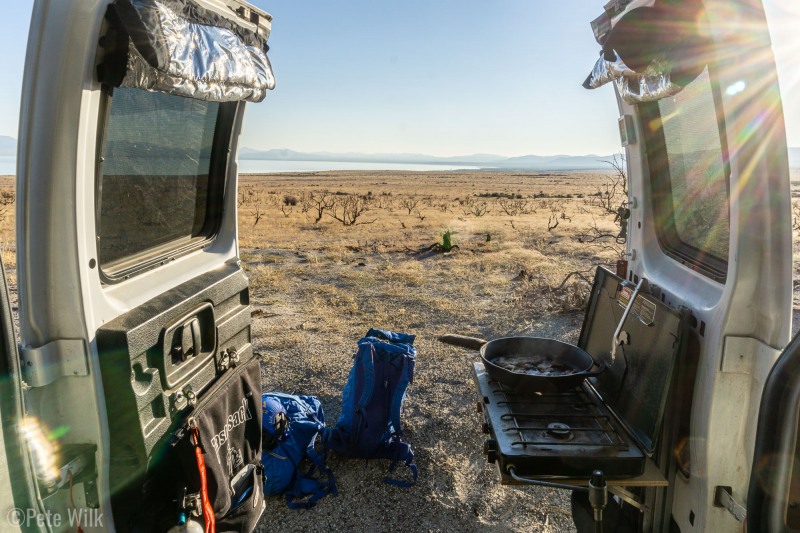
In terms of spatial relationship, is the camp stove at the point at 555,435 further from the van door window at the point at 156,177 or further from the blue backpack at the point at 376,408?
the van door window at the point at 156,177

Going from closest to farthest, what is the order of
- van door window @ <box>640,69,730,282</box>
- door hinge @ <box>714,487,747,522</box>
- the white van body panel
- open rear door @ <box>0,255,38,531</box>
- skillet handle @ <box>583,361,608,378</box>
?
open rear door @ <box>0,255,38,531</box>, the white van body panel, door hinge @ <box>714,487,747,522</box>, van door window @ <box>640,69,730,282</box>, skillet handle @ <box>583,361,608,378</box>

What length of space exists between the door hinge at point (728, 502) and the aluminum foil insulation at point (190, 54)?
2.40m

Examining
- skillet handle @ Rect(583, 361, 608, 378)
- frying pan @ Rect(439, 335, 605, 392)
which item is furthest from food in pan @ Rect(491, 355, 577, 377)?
skillet handle @ Rect(583, 361, 608, 378)

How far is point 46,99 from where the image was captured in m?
1.62

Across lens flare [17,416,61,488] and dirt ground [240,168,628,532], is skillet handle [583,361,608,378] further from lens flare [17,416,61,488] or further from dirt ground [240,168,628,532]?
lens flare [17,416,61,488]

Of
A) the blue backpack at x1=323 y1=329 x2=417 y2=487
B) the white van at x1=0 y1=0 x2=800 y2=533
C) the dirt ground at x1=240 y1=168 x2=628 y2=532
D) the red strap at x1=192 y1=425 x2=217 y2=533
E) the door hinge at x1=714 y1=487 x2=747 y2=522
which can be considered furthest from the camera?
the blue backpack at x1=323 y1=329 x2=417 y2=487

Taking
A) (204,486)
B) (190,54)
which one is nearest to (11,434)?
(204,486)

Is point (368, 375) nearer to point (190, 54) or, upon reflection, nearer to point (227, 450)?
point (227, 450)

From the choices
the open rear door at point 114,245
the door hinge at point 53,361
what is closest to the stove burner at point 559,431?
the open rear door at point 114,245

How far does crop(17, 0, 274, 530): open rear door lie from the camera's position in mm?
1644

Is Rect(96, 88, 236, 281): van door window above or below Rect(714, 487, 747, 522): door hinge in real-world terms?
above

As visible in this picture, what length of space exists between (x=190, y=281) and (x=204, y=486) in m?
0.90

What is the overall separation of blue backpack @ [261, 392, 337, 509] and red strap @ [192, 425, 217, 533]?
1268 mm

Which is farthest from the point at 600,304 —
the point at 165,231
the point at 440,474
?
the point at 165,231
